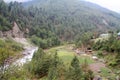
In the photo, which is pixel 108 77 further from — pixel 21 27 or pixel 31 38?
pixel 21 27

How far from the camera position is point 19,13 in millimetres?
198375

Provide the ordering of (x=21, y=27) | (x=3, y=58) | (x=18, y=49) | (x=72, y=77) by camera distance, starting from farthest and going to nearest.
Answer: (x=21, y=27)
(x=18, y=49)
(x=72, y=77)
(x=3, y=58)

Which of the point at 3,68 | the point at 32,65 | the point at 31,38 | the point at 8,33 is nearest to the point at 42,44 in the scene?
the point at 31,38

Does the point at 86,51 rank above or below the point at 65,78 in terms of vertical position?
below

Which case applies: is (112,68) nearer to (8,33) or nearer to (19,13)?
(8,33)

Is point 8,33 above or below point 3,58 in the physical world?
below

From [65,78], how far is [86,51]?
55225mm

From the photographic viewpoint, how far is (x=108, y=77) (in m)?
66.4

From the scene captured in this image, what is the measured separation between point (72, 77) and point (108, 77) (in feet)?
59.9

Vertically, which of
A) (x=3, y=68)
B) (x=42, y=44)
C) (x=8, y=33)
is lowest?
(x=42, y=44)

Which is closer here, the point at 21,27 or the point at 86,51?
the point at 86,51

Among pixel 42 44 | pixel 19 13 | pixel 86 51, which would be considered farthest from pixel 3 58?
pixel 19 13

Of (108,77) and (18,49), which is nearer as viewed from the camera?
(108,77)

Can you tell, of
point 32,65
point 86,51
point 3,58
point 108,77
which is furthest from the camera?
point 86,51
